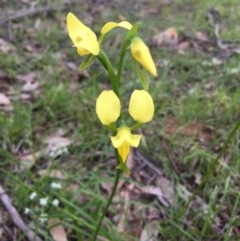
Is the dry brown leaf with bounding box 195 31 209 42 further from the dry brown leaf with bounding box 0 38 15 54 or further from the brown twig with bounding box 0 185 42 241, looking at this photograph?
the brown twig with bounding box 0 185 42 241

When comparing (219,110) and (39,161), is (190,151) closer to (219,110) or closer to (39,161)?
(219,110)

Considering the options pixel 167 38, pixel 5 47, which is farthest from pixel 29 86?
pixel 167 38

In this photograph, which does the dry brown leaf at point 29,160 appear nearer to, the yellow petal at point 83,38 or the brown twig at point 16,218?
the brown twig at point 16,218

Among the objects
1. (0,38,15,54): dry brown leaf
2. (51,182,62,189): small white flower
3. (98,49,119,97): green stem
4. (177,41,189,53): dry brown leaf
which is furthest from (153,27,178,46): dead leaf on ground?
(98,49,119,97): green stem

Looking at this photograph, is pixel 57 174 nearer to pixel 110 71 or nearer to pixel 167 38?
pixel 110 71

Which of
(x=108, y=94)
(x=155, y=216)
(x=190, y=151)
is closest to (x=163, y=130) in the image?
(x=190, y=151)

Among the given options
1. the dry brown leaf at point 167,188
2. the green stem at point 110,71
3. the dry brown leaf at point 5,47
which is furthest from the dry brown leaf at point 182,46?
the green stem at point 110,71
